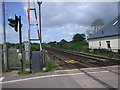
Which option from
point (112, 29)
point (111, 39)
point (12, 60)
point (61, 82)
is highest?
point (112, 29)

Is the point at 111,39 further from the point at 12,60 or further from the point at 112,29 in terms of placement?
the point at 12,60

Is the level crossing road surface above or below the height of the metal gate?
below

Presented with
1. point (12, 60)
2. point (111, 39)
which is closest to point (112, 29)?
point (111, 39)

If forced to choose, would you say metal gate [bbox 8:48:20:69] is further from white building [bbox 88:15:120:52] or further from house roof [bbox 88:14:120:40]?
house roof [bbox 88:14:120:40]

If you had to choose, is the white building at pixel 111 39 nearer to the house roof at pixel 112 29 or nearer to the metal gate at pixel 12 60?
the house roof at pixel 112 29

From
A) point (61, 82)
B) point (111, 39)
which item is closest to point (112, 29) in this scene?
point (111, 39)

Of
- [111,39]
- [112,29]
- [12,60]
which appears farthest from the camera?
[112,29]

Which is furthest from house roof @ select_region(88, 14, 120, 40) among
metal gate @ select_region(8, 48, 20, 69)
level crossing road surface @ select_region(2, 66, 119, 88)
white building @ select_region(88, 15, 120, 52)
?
metal gate @ select_region(8, 48, 20, 69)

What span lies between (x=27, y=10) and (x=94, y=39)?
2065 cm

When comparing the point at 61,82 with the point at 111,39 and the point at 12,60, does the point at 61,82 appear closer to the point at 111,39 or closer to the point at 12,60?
the point at 12,60

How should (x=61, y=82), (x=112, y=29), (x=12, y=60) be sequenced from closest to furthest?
(x=61, y=82) → (x=12, y=60) → (x=112, y=29)

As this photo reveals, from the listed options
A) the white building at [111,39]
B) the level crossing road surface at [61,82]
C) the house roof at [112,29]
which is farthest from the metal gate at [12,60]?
the house roof at [112,29]

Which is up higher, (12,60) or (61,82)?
(12,60)

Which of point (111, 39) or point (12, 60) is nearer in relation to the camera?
point (12, 60)
